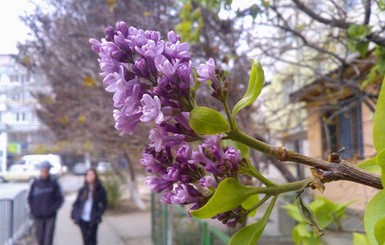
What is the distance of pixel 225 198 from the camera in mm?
1155

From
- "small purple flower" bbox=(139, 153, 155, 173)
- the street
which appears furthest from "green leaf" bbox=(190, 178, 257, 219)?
the street

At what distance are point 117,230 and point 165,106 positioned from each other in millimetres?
13902

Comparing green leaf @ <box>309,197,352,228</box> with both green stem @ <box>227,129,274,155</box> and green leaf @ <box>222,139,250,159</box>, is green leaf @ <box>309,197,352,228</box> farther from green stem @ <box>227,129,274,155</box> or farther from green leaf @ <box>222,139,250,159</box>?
green stem @ <box>227,129,274,155</box>

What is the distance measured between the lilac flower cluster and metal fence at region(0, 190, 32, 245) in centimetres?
959

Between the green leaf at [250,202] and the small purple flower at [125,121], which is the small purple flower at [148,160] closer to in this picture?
the small purple flower at [125,121]

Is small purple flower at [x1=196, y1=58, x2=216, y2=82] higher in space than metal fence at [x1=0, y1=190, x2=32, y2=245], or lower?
higher

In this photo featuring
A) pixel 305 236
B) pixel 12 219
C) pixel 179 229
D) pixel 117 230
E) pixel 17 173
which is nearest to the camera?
pixel 305 236

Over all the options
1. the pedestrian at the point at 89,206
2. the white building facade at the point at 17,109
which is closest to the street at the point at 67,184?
the white building facade at the point at 17,109

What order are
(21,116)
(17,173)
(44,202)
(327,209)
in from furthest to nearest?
(17,173)
(21,116)
(44,202)
(327,209)

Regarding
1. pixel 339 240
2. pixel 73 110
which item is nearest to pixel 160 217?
pixel 73 110

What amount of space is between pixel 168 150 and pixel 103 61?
24 cm

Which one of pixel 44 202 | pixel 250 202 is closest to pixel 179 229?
pixel 44 202

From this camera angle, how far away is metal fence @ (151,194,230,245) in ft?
18.8

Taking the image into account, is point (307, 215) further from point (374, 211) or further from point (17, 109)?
point (17, 109)
